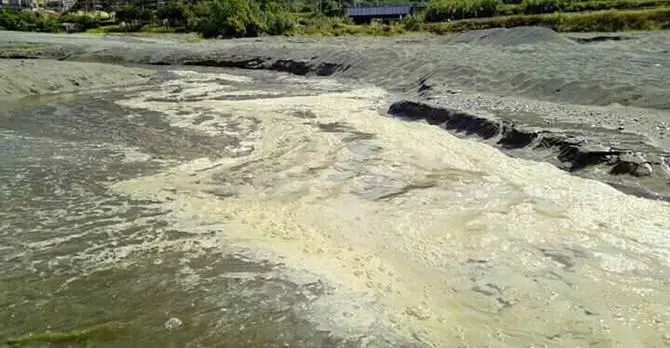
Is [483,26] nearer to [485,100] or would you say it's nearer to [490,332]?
[485,100]

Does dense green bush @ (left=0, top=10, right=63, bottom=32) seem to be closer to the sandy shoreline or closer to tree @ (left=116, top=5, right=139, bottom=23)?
tree @ (left=116, top=5, right=139, bottom=23)

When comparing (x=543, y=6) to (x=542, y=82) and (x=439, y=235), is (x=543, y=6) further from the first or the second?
(x=439, y=235)

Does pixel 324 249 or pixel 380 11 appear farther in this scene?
pixel 380 11

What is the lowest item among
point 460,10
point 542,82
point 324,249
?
point 324,249

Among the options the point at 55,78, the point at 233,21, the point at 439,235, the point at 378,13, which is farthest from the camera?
the point at 378,13

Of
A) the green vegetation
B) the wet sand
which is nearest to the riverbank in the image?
the wet sand

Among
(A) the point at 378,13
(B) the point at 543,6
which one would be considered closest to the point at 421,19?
(B) the point at 543,6

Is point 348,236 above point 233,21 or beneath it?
beneath
